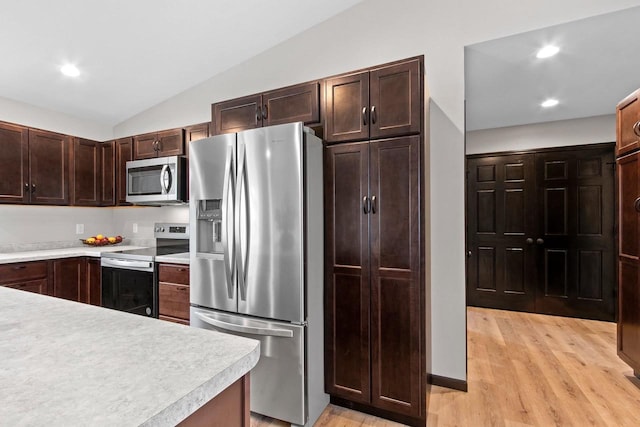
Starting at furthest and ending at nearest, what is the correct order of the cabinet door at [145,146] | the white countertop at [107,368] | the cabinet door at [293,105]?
1. the cabinet door at [145,146]
2. the cabinet door at [293,105]
3. the white countertop at [107,368]

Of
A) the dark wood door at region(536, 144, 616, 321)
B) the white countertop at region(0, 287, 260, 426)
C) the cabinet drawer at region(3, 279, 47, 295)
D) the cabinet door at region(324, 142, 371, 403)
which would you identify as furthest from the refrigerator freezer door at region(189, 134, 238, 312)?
the dark wood door at region(536, 144, 616, 321)

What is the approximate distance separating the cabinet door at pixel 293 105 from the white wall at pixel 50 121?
2833mm

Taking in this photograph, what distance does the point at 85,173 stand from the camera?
3.64 meters

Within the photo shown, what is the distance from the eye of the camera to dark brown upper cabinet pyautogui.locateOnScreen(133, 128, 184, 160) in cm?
329

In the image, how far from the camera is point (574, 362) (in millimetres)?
2729

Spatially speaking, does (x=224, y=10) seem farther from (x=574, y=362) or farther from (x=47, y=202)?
(x=574, y=362)

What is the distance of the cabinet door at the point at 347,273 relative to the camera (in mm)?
2010

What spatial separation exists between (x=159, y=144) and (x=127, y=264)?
1284 mm

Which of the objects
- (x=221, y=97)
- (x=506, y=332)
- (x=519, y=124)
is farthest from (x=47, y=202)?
(x=519, y=124)

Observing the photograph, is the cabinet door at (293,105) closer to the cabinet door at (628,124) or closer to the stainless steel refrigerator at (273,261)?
the stainless steel refrigerator at (273,261)

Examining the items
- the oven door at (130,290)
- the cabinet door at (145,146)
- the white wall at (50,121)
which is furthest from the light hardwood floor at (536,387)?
the white wall at (50,121)

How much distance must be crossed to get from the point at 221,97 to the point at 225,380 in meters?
3.26

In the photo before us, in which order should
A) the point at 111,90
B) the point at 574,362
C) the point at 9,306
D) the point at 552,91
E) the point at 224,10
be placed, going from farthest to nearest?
1. the point at 111,90
2. the point at 552,91
3. the point at 574,362
4. the point at 224,10
5. the point at 9,306

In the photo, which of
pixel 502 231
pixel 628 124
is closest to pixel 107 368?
pixel 628 124
